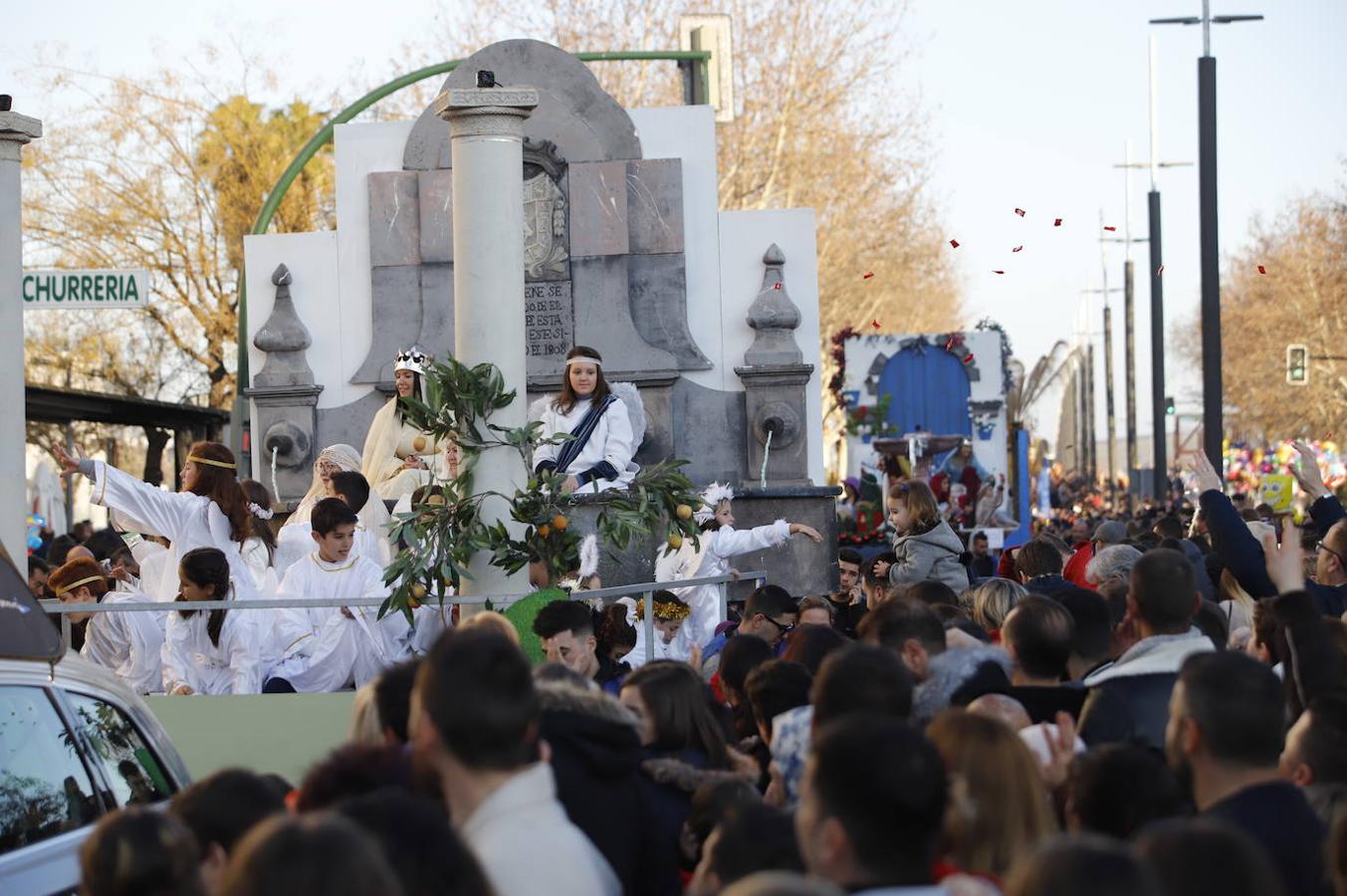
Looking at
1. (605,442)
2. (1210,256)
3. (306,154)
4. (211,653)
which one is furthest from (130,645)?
(1210,256)

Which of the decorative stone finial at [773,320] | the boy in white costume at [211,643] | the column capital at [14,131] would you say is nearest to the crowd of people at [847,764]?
the boy in white costume at [211,643]

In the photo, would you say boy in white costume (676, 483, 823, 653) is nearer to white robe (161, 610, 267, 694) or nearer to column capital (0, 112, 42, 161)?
white robe (161, 610, 267, 694)

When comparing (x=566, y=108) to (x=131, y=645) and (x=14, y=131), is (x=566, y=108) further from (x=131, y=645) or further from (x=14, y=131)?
(x=131, y=645)

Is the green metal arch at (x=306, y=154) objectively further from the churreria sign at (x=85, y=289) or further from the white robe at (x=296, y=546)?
the white robe at (x=296, y=546)

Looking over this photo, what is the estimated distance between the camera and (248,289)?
2069 centimetres

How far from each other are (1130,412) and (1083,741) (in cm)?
5454

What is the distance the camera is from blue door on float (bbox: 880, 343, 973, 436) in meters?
25.8

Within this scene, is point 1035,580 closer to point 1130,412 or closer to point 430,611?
point 430,611

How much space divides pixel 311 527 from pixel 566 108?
1029cm

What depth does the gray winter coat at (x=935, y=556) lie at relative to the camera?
11297 mm

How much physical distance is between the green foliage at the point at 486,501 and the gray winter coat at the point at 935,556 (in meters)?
1.98

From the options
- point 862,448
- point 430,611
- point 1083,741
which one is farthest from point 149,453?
point 1083,741

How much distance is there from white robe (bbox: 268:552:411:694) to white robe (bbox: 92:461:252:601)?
45 centimetres

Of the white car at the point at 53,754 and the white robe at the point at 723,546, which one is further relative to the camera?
the white robe at the point at 723,546
